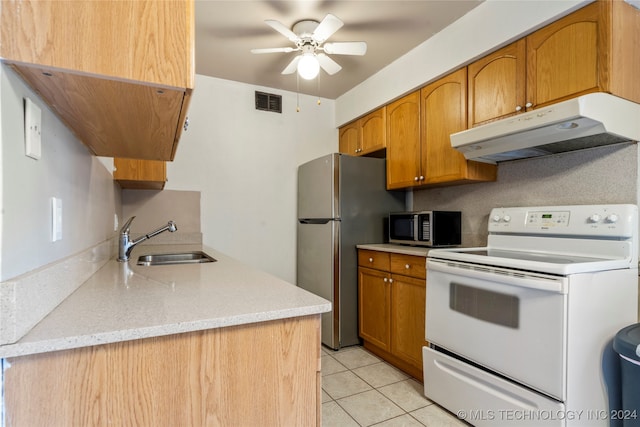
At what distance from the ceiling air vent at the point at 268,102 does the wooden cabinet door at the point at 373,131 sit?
86cm

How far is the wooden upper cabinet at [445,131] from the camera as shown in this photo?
2.27 m

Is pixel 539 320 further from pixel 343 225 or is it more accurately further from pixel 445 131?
pixel 343 225

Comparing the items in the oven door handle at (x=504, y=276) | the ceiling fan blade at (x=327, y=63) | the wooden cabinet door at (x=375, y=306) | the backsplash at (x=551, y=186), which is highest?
the ceiling fan blade at (x=327, y=63)

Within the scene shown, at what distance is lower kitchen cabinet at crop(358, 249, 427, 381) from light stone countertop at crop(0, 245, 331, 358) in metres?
1.37

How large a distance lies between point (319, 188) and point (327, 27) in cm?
137

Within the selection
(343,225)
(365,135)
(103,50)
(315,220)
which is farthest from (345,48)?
(103,50)

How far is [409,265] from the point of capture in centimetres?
236

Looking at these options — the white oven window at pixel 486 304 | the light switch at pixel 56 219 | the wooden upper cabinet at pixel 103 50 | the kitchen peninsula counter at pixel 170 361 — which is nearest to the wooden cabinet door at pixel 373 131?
the white oven window at pixel 486 304

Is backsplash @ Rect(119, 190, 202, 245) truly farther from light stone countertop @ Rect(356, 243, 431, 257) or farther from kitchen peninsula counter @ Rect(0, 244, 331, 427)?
kitchen peninsula counter @ Rect(0, 244, 331, 427)

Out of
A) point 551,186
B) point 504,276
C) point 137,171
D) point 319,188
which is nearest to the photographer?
point 504,276

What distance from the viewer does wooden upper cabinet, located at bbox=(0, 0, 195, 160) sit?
2.02 feet

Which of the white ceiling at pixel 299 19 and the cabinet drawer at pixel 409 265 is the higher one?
the white ceiling at pixel 299 19

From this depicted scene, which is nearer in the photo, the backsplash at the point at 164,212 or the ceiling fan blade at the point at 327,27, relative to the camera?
the ceiling fan blade at the point at 327,27

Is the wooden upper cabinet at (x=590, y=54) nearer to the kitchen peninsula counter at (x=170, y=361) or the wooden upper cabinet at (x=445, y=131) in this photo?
the wooden upper cabinet at (x=445, y=131)
